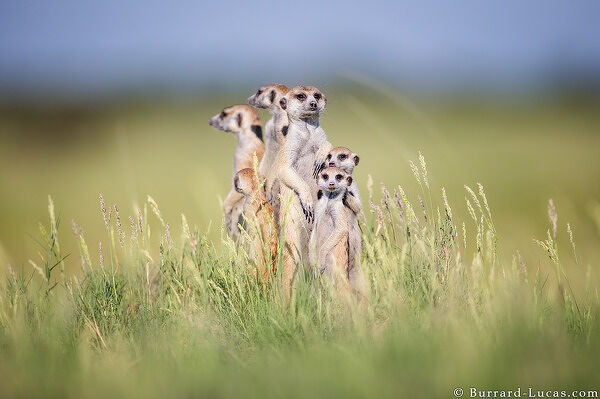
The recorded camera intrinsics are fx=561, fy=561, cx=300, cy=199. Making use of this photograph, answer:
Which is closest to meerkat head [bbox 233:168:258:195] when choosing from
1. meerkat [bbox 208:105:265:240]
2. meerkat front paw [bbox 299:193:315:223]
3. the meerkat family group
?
the meerkat family group

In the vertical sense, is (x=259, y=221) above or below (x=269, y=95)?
below

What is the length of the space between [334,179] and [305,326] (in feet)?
4.91

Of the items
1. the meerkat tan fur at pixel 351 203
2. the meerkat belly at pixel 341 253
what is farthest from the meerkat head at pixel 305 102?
the meerkat belly at pixel 341 253

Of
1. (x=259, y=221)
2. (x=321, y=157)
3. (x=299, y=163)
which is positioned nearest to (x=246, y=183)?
(x=259, y=221)

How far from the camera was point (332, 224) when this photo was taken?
542 cm

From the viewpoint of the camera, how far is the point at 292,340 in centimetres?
415

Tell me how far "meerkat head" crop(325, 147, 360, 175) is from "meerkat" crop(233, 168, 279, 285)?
0.77 m

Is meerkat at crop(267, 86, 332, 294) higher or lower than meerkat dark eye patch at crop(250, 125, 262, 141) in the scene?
lower

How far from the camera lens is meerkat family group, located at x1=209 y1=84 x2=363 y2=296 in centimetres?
520

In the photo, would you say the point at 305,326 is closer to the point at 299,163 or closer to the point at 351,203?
the point at 351,203

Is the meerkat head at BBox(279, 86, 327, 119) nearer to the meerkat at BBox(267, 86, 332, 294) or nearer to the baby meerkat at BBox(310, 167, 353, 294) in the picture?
the meerkat at BBox(267, 86, 332, 294)

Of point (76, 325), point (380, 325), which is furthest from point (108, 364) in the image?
point (380, 325)

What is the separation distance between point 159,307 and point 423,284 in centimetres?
244

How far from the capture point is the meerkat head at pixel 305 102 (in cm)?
558
